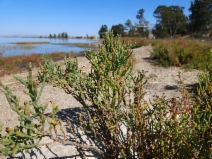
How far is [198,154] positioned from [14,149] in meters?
1.28

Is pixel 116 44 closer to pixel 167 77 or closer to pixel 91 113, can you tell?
pixel 91 113

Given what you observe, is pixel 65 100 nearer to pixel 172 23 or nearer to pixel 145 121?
pixel 145 121

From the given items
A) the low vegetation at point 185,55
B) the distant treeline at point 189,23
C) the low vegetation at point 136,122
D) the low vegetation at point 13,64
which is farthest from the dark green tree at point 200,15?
the low vegetation at point 136,122

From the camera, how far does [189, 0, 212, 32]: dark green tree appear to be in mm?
50156

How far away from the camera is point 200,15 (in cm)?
5038

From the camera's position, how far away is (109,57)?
2.32m

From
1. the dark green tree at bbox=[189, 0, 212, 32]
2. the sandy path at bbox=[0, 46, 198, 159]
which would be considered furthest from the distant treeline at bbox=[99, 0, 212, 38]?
the sandy path at bbox=[0, 46, 198, 159]

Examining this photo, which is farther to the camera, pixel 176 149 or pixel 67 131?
pixel 67 131

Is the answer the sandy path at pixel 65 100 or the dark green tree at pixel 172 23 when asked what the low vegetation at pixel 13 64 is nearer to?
the sandy path at pixel 65 100

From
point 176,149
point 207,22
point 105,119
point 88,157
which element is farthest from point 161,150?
point 207,22

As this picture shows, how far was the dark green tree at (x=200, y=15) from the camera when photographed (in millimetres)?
50156

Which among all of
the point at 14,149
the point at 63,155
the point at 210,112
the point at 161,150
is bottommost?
the point at 63,155

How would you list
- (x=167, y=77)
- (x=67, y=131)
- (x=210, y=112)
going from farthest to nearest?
(x=167, y=77) → (x=67, y=131) → (x=210, y=112)

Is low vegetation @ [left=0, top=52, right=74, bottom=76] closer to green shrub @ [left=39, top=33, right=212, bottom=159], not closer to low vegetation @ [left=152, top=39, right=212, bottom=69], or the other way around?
low vegetation @ [left=152, top=39, right=212, bottom=69]
